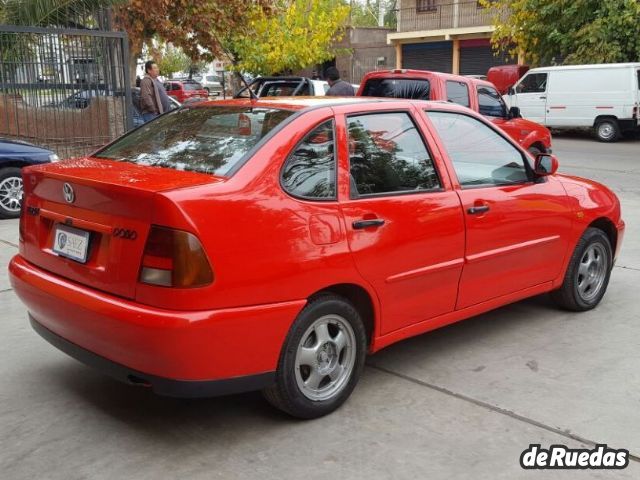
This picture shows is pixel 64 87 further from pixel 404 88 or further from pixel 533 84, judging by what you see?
pixel 533 84

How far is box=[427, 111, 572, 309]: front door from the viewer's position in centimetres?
425

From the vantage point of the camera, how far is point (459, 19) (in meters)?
37.2

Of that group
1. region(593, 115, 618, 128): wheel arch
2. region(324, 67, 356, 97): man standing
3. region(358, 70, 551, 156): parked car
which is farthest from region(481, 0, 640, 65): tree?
region(324, 67, 356, 97): man standing

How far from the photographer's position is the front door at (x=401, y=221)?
365cm

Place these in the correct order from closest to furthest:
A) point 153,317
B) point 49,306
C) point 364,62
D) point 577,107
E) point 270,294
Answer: point 153,317 → point 270,294 → point 49,306 → point 577,107 → point 364,62

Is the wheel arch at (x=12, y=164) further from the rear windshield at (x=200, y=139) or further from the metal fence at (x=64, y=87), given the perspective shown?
the rear windshield at (x=200, y=139)

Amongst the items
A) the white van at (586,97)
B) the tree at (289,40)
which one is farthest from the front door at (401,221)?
the tree at (289,40)

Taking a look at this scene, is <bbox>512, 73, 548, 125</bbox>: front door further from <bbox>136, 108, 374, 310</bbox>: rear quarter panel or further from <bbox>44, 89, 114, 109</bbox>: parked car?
<bbox>136, 108, 374, 310</bbox>: rear quarter panel

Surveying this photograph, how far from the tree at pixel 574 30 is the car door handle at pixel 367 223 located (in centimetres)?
1997

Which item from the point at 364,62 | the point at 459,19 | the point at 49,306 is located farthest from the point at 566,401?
the point at 364,62

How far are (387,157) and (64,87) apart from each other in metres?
9.95

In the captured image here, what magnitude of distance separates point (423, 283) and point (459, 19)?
35.8 m

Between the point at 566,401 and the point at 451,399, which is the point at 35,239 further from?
the point at 566,401

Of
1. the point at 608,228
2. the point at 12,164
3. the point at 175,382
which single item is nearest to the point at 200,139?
the point at 175,382
